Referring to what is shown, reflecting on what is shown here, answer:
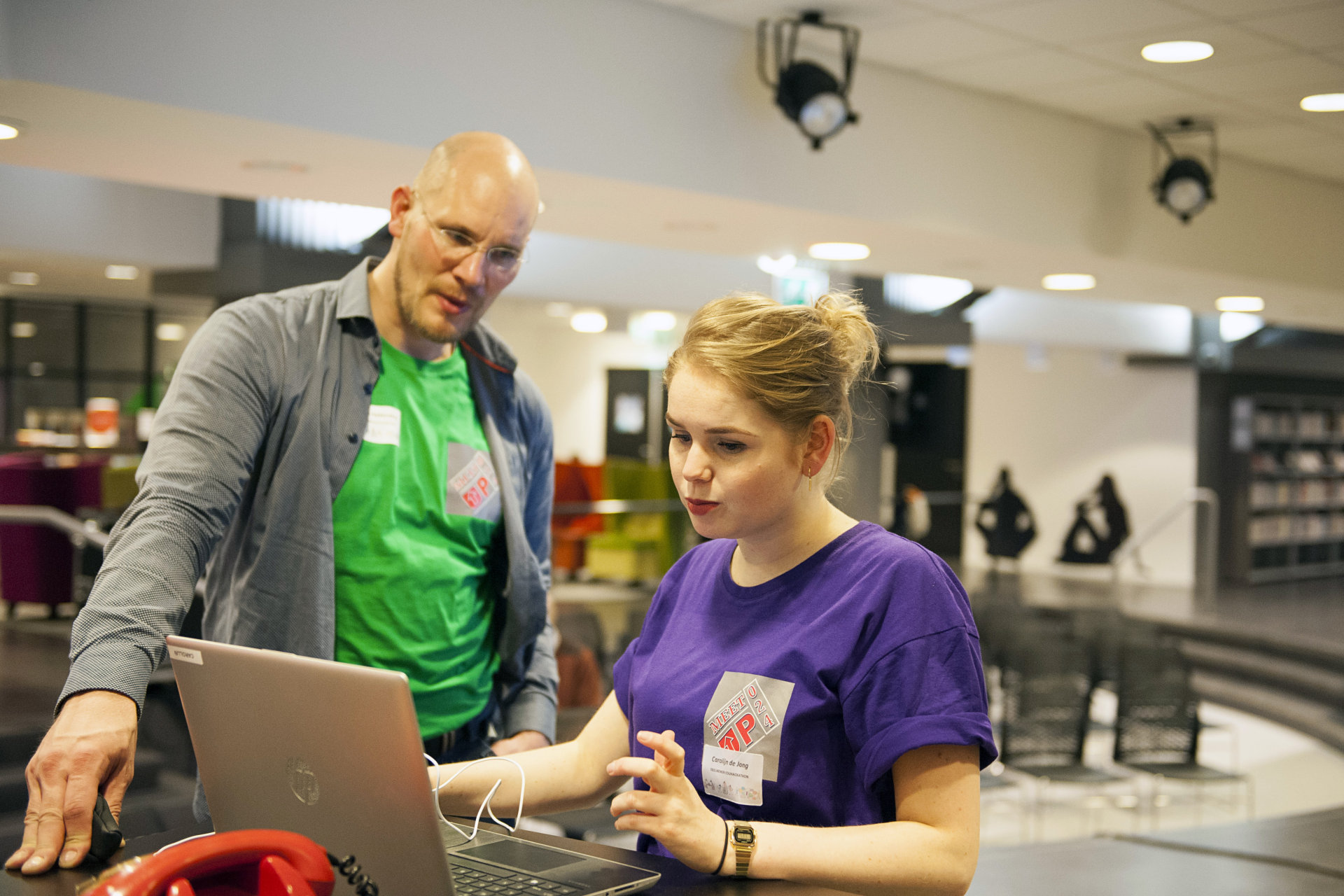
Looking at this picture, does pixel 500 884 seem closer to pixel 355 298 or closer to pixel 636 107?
pixel 355 298

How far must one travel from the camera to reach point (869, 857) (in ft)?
4.33

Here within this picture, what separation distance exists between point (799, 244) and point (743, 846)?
4257 millimetres

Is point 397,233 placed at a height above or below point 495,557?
above

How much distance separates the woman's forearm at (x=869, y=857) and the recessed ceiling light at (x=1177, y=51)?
3760 mm

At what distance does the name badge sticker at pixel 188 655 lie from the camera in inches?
46.9

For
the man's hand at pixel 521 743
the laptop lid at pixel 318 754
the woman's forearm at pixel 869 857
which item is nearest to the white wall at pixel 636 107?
the man's hand at pixel 521 743

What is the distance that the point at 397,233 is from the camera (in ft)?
6.22

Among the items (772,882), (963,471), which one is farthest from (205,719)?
(963,471)

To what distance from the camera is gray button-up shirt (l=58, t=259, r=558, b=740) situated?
4.52 ft

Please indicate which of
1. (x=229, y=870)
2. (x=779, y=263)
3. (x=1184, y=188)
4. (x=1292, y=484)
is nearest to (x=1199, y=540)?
(x=1292, y=484)

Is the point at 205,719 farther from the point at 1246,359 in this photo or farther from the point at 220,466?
Result: the point at 1246,359

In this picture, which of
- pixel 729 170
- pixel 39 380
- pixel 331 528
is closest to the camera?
pixel 331 528

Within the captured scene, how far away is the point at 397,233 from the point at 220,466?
51cm

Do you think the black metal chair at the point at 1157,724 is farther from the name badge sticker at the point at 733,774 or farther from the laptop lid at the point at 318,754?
the laptop lid at the point at 318,754
